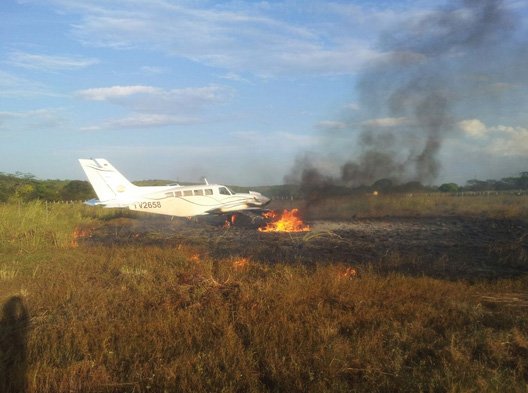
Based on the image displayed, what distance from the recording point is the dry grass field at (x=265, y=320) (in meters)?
5.07

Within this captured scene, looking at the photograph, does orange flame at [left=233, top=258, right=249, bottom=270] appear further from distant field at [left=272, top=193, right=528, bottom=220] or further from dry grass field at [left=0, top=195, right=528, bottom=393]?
distant field at [left=272, top=193, right=528, bottom=220]

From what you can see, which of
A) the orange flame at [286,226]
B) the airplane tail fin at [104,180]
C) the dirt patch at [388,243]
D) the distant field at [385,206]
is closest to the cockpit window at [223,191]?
the dirt patch at [388,243]

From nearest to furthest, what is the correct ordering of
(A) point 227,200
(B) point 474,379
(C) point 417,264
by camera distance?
(B) point 474,379
(C) point 417,264
(A) point 227,200

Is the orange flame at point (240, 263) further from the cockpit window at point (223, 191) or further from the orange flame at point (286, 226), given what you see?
the cockpit window at point (223, 191)

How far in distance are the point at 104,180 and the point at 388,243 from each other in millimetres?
19079

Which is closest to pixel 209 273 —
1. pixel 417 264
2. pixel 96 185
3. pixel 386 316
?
pixel 386 316

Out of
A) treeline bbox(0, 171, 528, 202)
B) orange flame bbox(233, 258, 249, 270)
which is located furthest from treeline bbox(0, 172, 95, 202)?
orange flame bbox(233, 258, 249, 270)

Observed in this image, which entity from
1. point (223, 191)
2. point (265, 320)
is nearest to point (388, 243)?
point (265, 320)

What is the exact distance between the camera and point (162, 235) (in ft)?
65.8

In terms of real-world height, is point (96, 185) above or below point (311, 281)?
above

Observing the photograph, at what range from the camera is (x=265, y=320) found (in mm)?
6973

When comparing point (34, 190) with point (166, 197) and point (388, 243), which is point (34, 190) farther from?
point (388, 243)

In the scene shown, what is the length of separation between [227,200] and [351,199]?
975 cm

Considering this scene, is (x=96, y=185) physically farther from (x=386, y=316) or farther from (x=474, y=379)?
(x=474, y=379)
